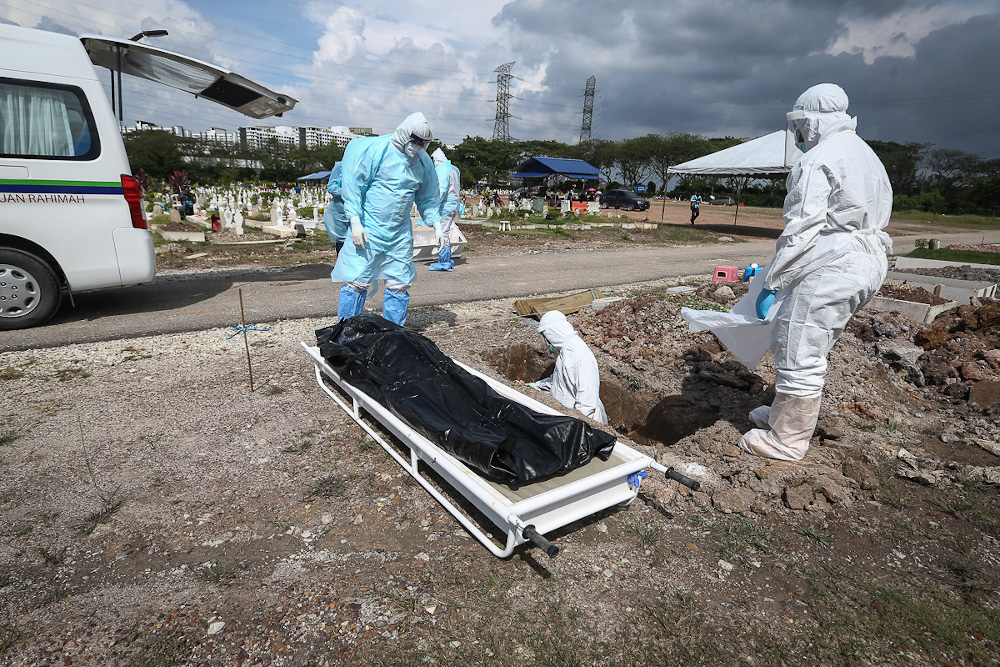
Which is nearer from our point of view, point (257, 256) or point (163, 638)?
point (163, 638)

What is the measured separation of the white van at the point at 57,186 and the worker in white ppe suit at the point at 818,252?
5590mm

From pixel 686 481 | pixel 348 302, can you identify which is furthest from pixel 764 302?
pixel 348 302

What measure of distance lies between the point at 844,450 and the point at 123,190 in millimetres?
6314

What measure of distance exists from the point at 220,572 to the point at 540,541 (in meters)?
1.29

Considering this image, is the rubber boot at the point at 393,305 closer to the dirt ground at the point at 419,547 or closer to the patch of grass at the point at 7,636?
the dirt ground at the point at 419,547

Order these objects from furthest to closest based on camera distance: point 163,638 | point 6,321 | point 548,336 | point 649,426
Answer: point 6,321 < point 649,426 < point 548,336 < point 163,638

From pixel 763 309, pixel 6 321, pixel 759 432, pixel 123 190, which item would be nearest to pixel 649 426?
pixel 759 432

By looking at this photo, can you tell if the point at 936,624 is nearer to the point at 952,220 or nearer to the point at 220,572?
the point at 220,572

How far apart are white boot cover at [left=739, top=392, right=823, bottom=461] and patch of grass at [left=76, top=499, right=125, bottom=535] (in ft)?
10.9

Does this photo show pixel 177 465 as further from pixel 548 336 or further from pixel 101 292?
pixel 101 292

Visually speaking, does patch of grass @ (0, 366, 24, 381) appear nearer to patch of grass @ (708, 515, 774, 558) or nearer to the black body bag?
the black body bag

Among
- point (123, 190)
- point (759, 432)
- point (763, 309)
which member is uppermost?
point (123, 190)

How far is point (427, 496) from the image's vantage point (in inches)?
104

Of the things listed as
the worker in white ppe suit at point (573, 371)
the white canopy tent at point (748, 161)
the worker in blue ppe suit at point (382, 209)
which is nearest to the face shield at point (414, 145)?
the worker in blue ppe suit at point (382, 209)
